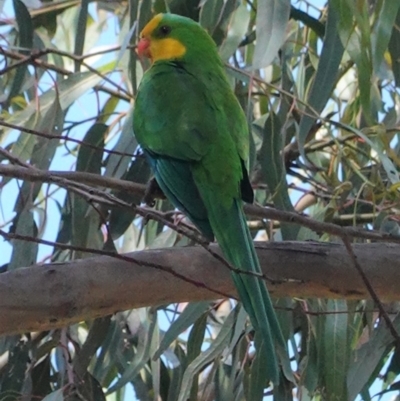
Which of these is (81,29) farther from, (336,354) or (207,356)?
(336,354)

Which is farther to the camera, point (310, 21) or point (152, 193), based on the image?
point (310, 21)

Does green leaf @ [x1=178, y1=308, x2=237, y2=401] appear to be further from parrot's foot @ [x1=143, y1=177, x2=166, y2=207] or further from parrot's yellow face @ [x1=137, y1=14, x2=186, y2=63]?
parrot's yellow face @ [x1=137, y1=14, x2=186, y2=63]

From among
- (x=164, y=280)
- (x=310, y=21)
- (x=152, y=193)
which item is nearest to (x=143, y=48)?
(x=310, y=21)

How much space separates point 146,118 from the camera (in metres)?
1.89

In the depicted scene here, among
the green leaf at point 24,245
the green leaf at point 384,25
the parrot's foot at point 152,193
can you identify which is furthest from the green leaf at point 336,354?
the green leaf at point 24,245

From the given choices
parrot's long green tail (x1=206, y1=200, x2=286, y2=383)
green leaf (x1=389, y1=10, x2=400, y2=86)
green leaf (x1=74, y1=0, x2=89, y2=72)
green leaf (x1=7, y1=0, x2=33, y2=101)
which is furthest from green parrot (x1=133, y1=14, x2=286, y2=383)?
green leaf (x1=389, y1=10, x2=400, y2=86)

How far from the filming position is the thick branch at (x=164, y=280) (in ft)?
4.47

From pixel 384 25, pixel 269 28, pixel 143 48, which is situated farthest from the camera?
pixel 143 48

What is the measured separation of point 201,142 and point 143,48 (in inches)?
18.7

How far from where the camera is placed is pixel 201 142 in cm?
178

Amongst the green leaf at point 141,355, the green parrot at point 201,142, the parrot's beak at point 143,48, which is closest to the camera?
the green parrot at point 201,142

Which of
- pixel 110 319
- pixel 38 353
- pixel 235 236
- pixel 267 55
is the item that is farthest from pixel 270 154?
pixel 38 353

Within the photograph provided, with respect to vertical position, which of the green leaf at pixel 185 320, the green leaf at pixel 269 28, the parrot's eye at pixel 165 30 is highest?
the parrot's eye at pixel 165 30

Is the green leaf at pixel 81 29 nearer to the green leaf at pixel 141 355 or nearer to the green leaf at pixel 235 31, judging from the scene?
the green leaf at pixel 235 31
